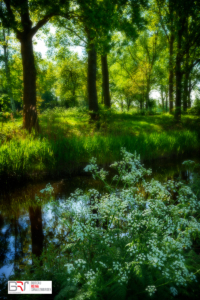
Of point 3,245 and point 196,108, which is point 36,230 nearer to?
point 3,245

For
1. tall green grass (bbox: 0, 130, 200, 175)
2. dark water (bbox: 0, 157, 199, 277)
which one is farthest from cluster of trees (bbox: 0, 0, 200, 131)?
dark water (bbox: 0, 157, 199, 277)

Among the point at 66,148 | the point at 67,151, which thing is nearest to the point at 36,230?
the point at 67,151

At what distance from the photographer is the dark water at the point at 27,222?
3.44m

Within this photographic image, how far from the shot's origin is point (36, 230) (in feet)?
13.7

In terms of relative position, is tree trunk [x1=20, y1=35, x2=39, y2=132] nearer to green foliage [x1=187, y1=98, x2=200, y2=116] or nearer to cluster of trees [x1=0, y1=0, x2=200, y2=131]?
cluster of trees [x1=0, y1=0, x2=200, y2=131]

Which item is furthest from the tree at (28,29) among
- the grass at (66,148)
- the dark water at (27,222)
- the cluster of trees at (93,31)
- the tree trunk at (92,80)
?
the dark water at (27,222)

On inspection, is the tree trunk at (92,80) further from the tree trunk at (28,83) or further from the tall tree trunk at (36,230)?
the tall tree trunk at (36,230)

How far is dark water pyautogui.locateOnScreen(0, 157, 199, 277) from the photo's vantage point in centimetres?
344

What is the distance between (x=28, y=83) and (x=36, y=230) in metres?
7.86

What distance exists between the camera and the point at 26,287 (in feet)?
7.61

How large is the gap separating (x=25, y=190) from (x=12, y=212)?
1.27m

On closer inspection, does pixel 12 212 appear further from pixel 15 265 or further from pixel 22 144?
pixel 22 144

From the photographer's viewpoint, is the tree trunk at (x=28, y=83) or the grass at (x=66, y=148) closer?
the grass at (x=66, y=148)

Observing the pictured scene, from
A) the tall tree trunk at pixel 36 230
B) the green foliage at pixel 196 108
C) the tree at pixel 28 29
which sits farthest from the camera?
the green foliage at pixel 196 108
